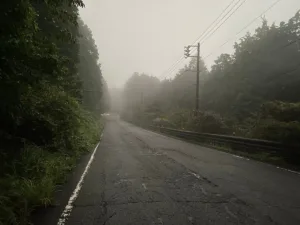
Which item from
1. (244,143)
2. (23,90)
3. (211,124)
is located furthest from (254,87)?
(23,90)

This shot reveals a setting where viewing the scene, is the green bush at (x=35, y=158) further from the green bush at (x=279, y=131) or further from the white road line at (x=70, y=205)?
the green bush at (x=279, y=131)

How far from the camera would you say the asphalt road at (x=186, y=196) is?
553 centimetres

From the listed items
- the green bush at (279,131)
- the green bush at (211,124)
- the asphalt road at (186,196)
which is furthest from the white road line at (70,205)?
the green bush at (211,124)

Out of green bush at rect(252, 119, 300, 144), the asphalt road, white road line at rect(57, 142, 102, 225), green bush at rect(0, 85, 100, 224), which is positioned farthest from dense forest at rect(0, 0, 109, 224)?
green bush at rect(252, 119, 300, 144)

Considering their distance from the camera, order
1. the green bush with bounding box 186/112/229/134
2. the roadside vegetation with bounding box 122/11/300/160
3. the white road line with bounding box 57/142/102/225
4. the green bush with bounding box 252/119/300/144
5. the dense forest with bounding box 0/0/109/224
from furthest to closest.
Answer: the green bush with bounding box 186/112/229/134 → the roadside vegetation with bounding box 122/11/300/160 → the green bush with bounding box 252/119/300/144 → the dense forest with bounding box 0/0/109/224 → the white road line with bounding box 57/142/102/225

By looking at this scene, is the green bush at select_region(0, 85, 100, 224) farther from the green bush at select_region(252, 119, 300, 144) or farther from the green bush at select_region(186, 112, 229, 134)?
the green bush at select_region(186, 112, 229, 134)

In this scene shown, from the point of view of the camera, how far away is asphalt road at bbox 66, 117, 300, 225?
553cm

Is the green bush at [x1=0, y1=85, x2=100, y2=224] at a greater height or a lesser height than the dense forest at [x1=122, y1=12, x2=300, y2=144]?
lesser

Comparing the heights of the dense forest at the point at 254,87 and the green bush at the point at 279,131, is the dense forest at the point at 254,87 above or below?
above

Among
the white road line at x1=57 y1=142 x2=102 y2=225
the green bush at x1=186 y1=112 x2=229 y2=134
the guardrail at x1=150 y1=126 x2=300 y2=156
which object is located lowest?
the white road line at x1=57 y1=142 x2=102 y2=225

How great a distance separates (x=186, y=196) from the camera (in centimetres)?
699

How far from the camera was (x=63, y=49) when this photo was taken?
2505 centimetres

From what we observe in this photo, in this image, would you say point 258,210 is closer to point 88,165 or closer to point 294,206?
point 294,206

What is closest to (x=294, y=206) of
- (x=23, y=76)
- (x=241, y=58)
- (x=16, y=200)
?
(x=16, y=200)
